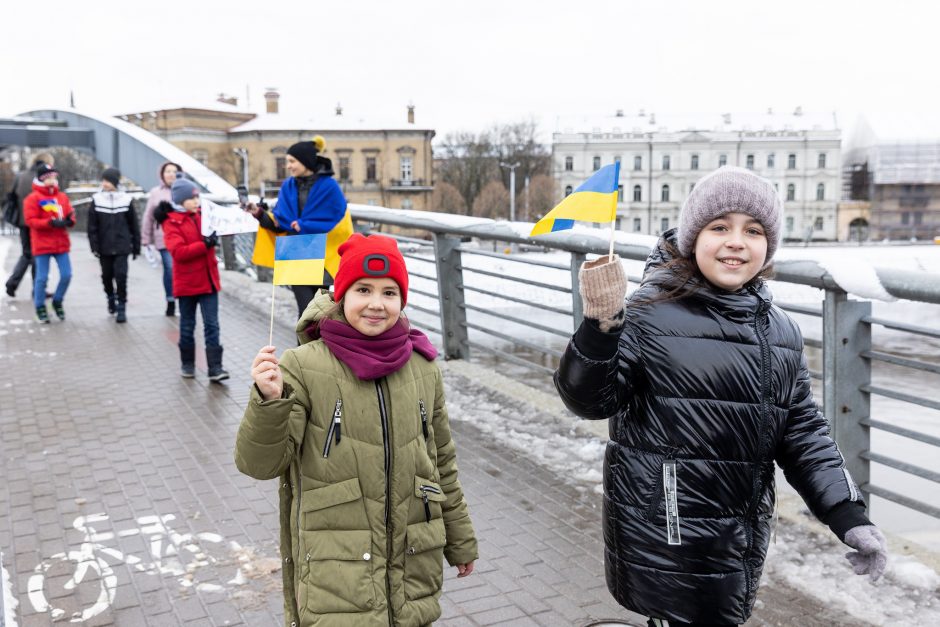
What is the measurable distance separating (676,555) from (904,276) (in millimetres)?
2031

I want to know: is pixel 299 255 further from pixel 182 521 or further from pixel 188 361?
pixel 188 361

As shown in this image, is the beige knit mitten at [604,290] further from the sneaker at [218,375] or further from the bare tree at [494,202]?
the bare tree at [494,202]

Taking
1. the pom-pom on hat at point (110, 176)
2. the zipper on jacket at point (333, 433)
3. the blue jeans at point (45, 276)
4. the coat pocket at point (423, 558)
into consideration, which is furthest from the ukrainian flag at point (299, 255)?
the blue jeans at point (45, 276)

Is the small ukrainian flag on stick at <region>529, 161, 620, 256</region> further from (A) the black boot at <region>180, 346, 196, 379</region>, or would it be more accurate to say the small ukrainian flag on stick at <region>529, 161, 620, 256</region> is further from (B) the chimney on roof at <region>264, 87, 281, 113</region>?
(B) the chimney on roof at <region>264, 87, 281, 113</region>

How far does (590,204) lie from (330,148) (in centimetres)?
8828

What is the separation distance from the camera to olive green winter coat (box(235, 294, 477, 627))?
8.45 ft

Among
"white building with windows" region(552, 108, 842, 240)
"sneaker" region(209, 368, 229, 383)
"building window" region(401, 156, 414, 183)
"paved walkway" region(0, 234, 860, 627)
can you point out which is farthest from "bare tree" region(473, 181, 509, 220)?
"paved walkway" region(0, 234, 860, 627)

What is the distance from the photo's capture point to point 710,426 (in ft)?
8.09

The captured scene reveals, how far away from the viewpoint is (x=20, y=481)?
535 centimetres

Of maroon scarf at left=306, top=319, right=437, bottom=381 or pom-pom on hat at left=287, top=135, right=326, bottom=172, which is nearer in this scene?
maroon scarf at left=306, top=319, right=437, bottom=381

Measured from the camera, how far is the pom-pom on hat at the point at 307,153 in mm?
6832

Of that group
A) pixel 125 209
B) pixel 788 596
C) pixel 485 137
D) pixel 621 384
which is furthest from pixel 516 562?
pixel 485 137

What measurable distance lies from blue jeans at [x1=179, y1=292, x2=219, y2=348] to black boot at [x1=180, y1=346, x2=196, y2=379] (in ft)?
0.13

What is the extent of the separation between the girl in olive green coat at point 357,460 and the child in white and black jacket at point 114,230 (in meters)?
8.79
